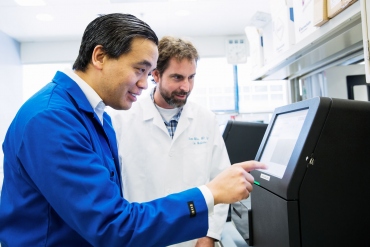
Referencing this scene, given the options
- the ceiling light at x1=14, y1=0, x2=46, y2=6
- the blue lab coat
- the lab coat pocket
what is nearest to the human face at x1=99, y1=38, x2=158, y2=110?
the blue lab coat

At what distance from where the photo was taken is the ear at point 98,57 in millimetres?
791

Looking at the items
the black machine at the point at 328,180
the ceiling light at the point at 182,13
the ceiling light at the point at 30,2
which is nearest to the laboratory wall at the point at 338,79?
the black machine at the point at 328,180

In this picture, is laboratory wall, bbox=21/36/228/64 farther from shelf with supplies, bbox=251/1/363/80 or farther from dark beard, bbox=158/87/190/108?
dark beard, bbox=158/87/190/108

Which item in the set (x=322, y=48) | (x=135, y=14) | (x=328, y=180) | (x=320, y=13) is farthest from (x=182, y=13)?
(x=328, y=180)

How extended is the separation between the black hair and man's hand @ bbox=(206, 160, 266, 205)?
385 mm

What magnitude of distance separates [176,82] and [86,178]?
2.69 feet

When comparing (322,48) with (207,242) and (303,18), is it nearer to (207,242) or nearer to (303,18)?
(303,18)

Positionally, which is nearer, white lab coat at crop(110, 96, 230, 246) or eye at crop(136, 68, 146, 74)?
eye at crop(136, 68, 146, 74)

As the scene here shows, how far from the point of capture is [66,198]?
597mm

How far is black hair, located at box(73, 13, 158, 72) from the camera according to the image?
2.56 ft

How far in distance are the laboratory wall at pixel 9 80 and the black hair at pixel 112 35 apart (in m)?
3.76

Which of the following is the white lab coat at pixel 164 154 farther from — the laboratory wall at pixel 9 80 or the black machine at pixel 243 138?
the laboratory wall at pixel 9 80

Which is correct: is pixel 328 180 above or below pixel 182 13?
below

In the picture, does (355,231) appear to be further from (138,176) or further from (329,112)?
(138,176)
